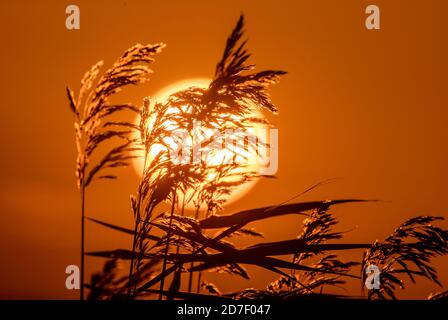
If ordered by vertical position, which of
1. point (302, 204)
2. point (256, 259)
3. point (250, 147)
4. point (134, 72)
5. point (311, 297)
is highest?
point (134, 72)

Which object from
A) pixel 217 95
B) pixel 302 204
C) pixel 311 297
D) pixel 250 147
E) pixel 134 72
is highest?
pixel 134 72

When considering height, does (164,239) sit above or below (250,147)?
below

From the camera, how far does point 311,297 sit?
7.66ft

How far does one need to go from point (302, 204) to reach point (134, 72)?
4.74 feet

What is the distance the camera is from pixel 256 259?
2.17m
